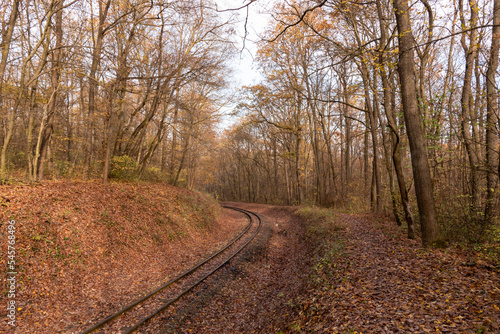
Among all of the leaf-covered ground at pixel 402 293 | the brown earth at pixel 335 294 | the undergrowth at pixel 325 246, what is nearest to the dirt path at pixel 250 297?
the brown earth at pixel 335 294

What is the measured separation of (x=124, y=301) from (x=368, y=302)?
5.38 meters

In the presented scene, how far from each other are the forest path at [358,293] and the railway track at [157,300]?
1.67ft

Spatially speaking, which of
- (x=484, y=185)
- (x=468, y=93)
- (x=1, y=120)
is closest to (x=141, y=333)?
(x=484, y=185)

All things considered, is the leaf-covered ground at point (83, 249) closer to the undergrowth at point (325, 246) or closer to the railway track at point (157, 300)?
the railway track at point (157, 300)

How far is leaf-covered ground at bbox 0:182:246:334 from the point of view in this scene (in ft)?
16.2

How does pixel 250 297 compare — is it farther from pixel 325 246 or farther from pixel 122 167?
pixel 122 167

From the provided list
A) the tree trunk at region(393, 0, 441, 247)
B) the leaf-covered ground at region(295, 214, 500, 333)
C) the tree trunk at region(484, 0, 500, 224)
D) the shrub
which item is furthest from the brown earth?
the shrub

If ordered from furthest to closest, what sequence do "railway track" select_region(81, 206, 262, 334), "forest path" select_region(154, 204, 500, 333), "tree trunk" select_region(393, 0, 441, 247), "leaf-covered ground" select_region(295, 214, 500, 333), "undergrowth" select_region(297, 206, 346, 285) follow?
"undergrowth" select_region(297, 206, 346, 285) → "tree trunk" select_region(393, 0, 441, 247) → "railway track" select_region(81, 206, 262, 334) → "forest path" select_region(154, 204, 500, 333) → "leaf-covered ground" select_region(295, 214, 500, 333)

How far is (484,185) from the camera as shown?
6.50 metres

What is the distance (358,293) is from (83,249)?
286 inches

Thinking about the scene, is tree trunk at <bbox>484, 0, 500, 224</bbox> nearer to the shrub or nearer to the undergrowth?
the undergrowth

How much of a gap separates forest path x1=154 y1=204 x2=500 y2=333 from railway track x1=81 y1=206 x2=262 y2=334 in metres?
0.51

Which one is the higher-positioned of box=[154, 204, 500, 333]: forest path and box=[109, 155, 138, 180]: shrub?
box=[109, 155, 138, 180]: shrub

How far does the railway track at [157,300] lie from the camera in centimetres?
457
